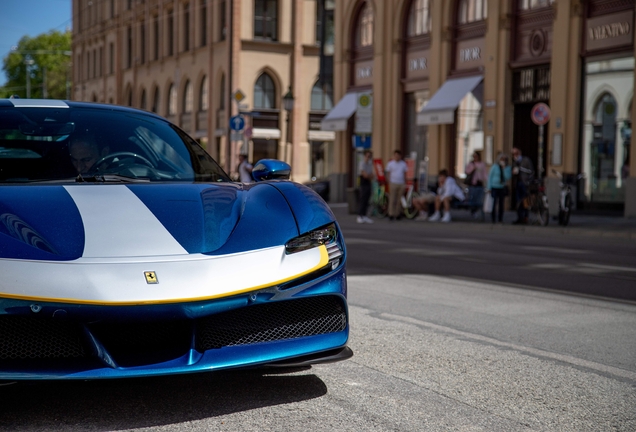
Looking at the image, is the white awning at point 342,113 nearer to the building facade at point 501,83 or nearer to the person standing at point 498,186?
the building facade at point 501,83

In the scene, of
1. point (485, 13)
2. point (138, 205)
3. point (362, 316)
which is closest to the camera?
point (138, 205)

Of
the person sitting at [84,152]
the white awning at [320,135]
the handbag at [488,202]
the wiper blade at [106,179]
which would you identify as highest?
the white awning at [320,135]

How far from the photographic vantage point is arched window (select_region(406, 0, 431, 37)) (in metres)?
32.1

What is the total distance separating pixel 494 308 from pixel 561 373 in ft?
8.66

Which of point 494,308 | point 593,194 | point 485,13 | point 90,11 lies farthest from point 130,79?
point 494,308

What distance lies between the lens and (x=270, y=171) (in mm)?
5016

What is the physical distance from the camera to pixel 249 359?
12.0ft

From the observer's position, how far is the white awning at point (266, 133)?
163 ft

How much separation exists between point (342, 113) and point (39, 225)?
3292 cm

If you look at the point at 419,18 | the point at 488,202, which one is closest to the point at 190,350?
the point at 488,202

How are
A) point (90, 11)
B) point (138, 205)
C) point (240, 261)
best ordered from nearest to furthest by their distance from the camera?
point (240, 261) < point (138, 205) < point (90, 11)

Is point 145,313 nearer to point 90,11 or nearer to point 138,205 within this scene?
point 138,205

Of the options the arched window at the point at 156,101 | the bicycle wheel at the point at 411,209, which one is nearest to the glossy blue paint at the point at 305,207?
the bicycle wheel at the point at 411,209

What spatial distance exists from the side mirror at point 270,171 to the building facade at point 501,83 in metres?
17.3
